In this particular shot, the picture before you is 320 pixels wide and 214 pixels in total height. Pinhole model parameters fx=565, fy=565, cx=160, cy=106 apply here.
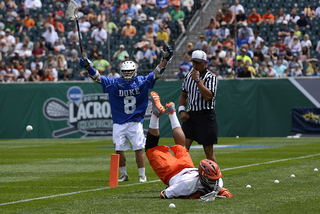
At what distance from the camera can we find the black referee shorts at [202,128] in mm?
8680

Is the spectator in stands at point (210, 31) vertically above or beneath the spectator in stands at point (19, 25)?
beneath

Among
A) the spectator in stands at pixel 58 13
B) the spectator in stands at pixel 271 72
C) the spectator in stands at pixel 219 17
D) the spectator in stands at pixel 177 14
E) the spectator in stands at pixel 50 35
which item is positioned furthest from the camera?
the spectator in stands at pixel 58 13

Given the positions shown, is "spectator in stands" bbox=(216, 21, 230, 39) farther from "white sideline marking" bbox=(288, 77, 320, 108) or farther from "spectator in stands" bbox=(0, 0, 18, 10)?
"spectator in stands" bbox=(0, 0, 18, 10)

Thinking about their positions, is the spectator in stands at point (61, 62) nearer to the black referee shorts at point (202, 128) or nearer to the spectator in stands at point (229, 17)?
the spectator in stands at point (229, 17)

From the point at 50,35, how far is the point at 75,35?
120 centimetres

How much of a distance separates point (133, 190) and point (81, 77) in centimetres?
1672

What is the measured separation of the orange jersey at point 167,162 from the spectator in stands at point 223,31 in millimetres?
17205

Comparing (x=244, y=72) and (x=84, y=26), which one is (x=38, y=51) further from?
(x=244, y=72)

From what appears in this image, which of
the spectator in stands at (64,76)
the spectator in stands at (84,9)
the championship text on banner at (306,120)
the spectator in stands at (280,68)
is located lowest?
the championship text on banner at (306,120)

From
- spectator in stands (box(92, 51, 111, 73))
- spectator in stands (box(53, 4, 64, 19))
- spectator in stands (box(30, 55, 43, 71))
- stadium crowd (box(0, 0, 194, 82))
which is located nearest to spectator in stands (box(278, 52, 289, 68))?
stadium crowd (box(0, 0, 194, 82))

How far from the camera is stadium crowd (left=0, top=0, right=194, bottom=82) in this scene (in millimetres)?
24453

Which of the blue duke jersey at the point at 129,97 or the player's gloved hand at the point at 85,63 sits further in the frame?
the blue duke jersey at the point at 129,97

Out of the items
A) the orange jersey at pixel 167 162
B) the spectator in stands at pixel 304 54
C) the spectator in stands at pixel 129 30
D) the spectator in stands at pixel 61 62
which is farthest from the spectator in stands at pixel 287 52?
the orange jersey at pixel 167 162

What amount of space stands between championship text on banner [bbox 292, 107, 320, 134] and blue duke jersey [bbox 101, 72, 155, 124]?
39.5 feet
